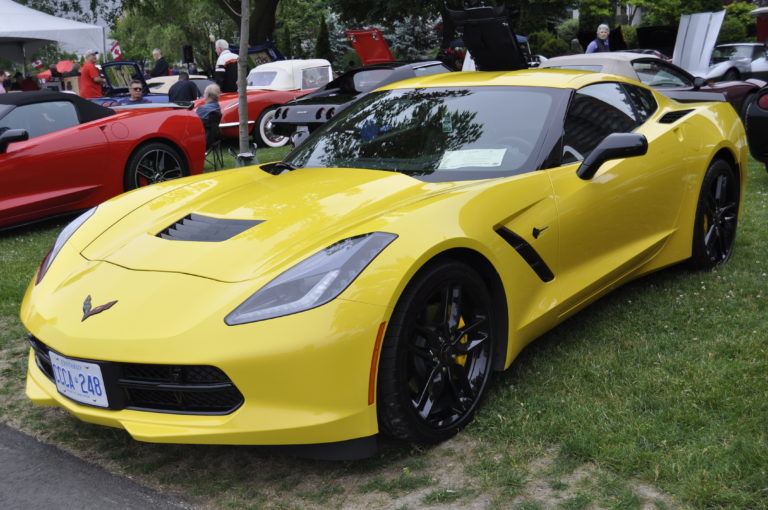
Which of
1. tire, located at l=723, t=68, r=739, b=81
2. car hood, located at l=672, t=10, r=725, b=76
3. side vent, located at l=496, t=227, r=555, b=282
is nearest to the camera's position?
side vent, located at l=496, t=227, r=555, b=282

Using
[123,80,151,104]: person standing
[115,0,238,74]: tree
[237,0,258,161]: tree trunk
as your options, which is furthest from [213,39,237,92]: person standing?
[115,0,238,74]: tree

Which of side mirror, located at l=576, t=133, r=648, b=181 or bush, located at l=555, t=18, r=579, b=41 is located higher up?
side mirror, located at l=576, t=133, r=648, b=181

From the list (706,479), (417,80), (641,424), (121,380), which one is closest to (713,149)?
(417,80)

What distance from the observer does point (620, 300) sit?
4.72 m

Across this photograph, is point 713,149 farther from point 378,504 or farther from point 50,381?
point 50,381

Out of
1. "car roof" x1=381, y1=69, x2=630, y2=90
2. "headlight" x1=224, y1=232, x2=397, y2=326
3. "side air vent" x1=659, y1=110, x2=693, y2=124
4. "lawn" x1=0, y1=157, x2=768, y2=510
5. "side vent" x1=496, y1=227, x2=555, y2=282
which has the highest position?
"car roof" x1=381, y1=69, x2=630, y2=90

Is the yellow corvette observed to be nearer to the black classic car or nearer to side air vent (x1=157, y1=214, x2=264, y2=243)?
side air vent (x1=157, y1=214, x2=264, y2=243)

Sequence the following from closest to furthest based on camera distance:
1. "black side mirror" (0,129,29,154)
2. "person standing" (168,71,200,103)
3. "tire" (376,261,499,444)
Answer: "tire" (376,261,499,444) < "black side mirror" (0,129,29,154) < "person standing" (168,71,200,103)

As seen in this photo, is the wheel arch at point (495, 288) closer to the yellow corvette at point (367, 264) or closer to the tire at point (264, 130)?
the yellow corvette at point (367, 264)

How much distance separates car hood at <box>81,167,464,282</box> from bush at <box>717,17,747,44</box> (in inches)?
1237

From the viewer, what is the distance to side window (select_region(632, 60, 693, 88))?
8.81 metres

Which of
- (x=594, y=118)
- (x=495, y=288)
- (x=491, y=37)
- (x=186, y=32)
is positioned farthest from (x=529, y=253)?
(x=186, y=32)

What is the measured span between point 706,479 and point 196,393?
1.71 meters

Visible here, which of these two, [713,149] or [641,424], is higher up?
[713,149]
